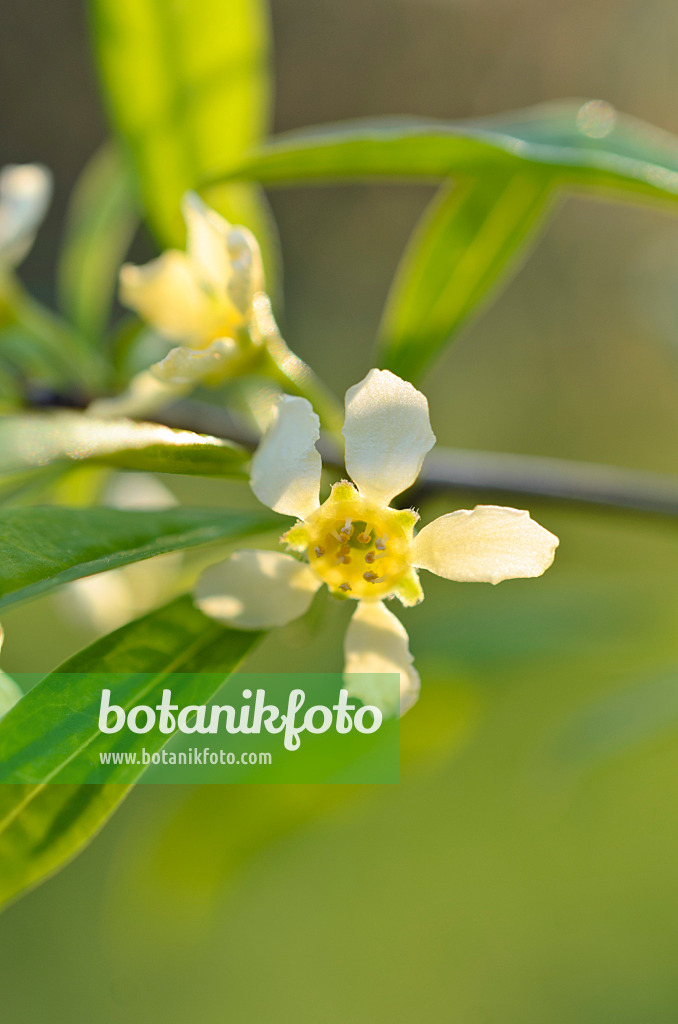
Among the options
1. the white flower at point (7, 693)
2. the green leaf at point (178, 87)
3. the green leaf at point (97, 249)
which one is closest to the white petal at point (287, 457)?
the white flower at point (7, 693)

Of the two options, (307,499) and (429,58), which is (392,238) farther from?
(307,499)

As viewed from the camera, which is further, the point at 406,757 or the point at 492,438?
the point at 492,438

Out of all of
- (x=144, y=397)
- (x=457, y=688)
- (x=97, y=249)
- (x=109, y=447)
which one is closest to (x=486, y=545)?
(x=109, y=447)

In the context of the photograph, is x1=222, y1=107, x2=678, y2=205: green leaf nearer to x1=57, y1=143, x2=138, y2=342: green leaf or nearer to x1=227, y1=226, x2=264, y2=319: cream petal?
x1=227, y1=226, x2=264, y2=319: cream petal

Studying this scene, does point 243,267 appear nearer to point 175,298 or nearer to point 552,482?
point 175,298

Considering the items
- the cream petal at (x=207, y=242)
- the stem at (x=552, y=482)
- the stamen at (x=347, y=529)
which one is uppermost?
the cream petal at (x=207, y=242)

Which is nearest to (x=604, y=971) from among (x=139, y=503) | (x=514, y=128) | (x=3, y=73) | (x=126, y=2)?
(x=139, y=503)

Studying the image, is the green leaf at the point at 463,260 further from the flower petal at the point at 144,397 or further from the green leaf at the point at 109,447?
the green leaf at the point at 109,447
